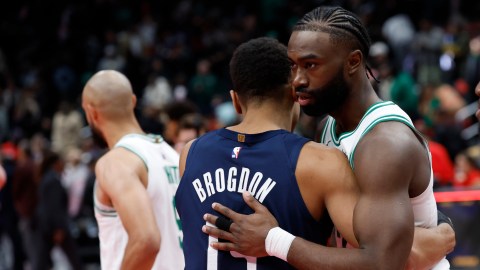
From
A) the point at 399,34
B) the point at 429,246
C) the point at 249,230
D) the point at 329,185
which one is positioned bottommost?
the point at 399,34

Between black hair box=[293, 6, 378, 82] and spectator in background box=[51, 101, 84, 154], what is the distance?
14123mm

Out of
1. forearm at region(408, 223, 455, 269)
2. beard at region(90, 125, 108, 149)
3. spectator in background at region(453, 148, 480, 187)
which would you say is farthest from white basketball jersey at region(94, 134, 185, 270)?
spectator in background at region(453, 148, 480, 187)

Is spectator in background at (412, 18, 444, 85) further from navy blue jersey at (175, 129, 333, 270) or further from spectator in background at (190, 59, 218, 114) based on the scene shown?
navy blue jersey at (175, 129, 333, 270)

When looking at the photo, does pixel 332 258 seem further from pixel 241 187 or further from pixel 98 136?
pixel 98 136

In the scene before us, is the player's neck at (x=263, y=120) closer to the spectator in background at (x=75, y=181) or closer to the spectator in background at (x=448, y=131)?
the spectator in background at (x=448, y=131)

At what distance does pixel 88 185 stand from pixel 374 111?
9.36m

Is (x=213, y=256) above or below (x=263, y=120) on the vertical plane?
below

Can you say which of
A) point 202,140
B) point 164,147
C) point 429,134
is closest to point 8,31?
point 429,134

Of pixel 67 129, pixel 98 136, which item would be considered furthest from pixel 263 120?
pixel 67 129

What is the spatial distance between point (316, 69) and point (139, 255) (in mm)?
1631

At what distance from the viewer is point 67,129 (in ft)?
57.0

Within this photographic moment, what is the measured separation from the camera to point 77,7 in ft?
69.3

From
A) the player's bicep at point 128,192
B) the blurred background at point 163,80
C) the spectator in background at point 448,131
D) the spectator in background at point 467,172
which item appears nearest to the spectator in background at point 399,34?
the blurred background at point 163,80

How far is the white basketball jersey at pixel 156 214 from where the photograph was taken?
4.87 metres
